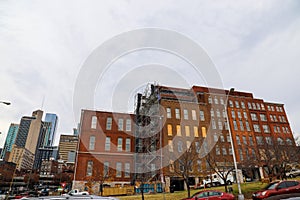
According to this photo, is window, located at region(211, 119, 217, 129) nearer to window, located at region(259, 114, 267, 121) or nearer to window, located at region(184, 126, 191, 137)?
window, located at region(184, 126, 191, 137)

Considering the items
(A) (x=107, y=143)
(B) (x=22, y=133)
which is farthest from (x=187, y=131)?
(B) (x=22, y=133)

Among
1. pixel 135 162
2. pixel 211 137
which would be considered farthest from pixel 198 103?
pixel 135 162

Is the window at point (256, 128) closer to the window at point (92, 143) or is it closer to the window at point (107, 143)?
the window at point (107, 143)

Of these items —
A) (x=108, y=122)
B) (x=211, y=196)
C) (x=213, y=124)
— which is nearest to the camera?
(x=211, y=196)

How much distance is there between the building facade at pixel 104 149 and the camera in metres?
38.0

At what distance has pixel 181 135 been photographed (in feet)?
137

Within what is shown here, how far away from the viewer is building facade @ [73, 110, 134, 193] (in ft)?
125

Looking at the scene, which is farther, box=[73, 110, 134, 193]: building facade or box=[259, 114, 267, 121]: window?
box=[259, 114, 267, 121]: window

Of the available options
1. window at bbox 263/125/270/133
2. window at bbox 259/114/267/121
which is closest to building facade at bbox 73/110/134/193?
window at bbox 263/125/270/133

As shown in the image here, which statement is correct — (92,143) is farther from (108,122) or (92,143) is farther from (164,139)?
(164,139)

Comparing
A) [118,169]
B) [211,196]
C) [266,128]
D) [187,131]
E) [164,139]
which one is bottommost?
[211,196]

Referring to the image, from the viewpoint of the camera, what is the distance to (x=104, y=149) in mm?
41312

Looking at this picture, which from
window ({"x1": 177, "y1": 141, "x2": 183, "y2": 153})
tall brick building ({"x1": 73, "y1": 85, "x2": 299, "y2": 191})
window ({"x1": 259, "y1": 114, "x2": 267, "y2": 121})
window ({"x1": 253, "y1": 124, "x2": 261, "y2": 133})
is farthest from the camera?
window ({"x1": 259, "y1": 114, "x2": 267, "y2": 121})

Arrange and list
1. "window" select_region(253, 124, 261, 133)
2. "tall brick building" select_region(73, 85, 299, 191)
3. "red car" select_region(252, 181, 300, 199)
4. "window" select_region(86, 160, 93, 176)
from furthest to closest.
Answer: "window" select_region(253, 124, 261, 133), "window" select_region(86, 160, 93, 176), "tall brick building" select_region(73, 85, 299, 191), "red car" select_region(252, 181, 300, 199)
